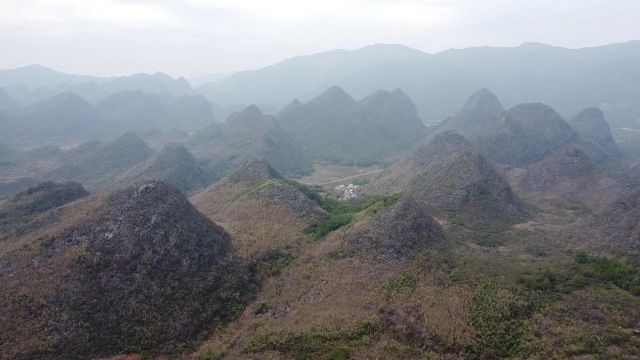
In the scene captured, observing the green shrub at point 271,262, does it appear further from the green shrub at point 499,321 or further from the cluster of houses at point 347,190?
the cluster of houses at point 347,190

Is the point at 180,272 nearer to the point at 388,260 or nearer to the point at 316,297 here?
the point at 316,297

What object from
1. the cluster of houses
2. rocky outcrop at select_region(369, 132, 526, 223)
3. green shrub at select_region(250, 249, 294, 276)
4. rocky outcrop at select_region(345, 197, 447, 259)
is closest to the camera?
rocky outcrop at select_region(345, 197, 447, 259)

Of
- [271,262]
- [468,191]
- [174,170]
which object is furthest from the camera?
[174,170]

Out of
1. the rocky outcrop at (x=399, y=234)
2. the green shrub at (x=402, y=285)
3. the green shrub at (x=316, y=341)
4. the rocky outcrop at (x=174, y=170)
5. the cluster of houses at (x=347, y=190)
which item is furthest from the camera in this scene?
the rocky outcrop at (x=174, y=170)

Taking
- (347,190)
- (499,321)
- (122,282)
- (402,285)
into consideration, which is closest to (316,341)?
(402,285)

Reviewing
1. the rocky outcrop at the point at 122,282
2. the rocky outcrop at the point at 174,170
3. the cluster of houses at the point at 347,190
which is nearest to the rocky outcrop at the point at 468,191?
the cluster of houses at the point at 347,190

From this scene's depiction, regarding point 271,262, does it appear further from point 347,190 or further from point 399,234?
point 347,190

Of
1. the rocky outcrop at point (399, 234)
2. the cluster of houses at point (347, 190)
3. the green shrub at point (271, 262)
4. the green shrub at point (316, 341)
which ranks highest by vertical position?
the rocky outcrop at point (399, 234)

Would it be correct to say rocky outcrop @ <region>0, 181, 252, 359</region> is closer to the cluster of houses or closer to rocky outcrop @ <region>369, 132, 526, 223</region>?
rocky outcrop @ <region>369, 132, 526, 223</region>

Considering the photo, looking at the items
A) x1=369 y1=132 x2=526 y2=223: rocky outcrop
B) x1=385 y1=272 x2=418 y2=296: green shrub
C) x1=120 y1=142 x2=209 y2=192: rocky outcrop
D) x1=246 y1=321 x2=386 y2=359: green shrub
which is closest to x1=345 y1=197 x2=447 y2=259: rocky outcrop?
x1=385 y1=272 x2=418 y2=296: green shrub

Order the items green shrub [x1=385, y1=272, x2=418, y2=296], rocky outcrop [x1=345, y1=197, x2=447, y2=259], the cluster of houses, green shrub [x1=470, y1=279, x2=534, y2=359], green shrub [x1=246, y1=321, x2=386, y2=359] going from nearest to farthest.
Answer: green shrub [x1=470, y1=279, x2=534, y2=359] < green shrub [x1=246, y1=321, x2=386, y2=359] < green shrub [x1=385, y1=272, x2=418, y2=296] < rocky outcrop [x1=345, y1=197, x2=447, y2=259] < the cluster of houses

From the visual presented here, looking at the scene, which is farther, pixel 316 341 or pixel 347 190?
pixel 347 190

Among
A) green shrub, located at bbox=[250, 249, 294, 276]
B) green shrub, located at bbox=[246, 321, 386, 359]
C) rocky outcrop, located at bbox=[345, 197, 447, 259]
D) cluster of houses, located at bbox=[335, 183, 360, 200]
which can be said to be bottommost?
cluster of houses, located at bbox=[335, 183, 360, 200]
